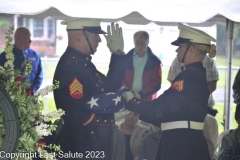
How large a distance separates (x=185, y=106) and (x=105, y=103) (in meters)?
0.64

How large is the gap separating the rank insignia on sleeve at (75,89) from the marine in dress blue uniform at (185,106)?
15.8 inches

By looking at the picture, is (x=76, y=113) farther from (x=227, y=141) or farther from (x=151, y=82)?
(x=227, y=141)

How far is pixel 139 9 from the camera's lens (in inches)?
148

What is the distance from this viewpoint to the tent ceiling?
3.72 meters

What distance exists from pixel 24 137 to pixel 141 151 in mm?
1750

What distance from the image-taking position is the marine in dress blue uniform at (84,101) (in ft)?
13.3

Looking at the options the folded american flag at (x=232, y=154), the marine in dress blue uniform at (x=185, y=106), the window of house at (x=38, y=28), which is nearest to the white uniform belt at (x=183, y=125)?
the marine in dress blue uniform at (x=185, y=106)

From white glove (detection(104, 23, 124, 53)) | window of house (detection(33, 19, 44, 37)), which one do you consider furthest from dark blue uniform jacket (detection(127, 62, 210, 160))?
window of house (detection(33, 19, 44, 37))

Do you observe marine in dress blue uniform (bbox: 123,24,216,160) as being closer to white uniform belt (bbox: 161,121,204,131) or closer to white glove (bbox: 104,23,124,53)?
white uniform belt (bbox: 161,121,204,131)

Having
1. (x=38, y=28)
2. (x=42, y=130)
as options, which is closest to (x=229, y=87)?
(x=38, y=28)

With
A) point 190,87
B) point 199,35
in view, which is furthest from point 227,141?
point 199,35

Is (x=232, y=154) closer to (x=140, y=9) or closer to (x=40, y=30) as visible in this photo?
(x=140, y=9)

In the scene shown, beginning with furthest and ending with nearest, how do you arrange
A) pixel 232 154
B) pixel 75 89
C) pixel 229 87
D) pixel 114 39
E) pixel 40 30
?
pixel 40 30
pixel 229 87
pixel 114 39
pixel 75 89
pixel 232 154

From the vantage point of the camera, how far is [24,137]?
3004 mm
